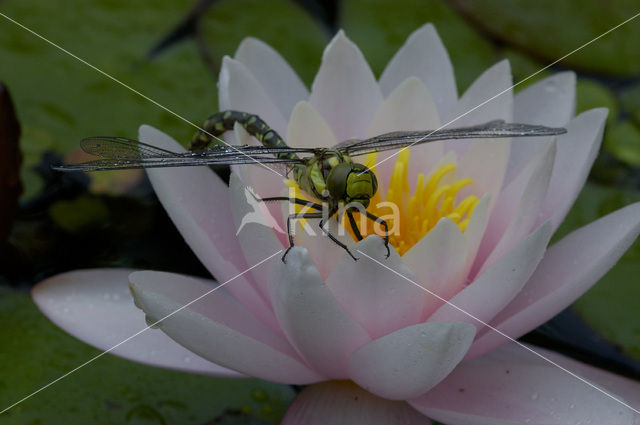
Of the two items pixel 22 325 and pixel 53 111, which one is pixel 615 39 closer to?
pixel 53 111

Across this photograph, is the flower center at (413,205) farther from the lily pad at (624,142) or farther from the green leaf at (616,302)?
the lily pad at (624,142)

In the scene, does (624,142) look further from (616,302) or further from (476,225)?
(476,225)

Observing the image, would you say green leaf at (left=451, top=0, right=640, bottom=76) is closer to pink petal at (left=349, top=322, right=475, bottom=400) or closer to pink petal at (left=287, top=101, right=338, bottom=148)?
pink petal at (left=287, top=101, right=338, bottom=148)

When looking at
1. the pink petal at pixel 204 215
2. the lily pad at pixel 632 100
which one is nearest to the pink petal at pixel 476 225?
the pink petal at pixel 204 215

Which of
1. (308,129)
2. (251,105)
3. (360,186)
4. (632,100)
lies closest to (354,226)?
(360,186)

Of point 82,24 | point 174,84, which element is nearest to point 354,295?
point 174,84

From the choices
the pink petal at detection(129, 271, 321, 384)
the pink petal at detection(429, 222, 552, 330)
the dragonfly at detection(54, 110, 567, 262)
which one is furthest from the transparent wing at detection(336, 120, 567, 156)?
the pink petal at detection(129, 271, 321, 384)

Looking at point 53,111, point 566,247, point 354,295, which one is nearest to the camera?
point 354,295
